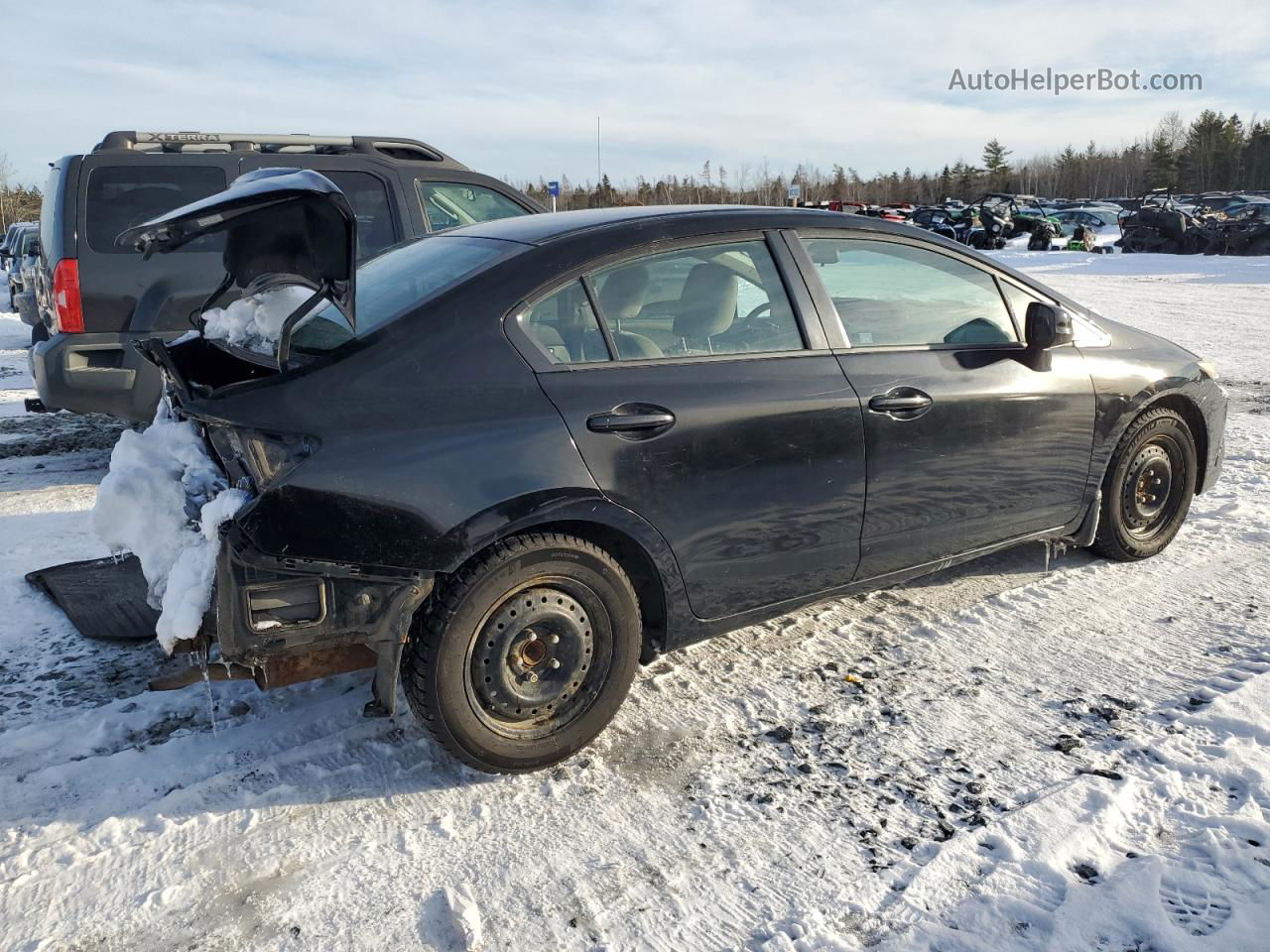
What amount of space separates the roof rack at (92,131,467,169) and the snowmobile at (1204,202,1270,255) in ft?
83.3

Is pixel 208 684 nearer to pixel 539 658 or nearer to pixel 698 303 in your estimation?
pixel 539 658

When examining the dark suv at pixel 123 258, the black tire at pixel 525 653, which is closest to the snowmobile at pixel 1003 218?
the dark suv at pixel 123 258

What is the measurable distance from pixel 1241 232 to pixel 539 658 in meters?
28.7

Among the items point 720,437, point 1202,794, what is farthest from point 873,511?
point 1202,794

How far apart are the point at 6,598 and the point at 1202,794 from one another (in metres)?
4.60

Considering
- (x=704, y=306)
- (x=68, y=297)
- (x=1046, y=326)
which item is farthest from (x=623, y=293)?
(x=68, y=297)

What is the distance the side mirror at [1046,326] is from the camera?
3.94 m

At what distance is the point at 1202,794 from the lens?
283 centimetres

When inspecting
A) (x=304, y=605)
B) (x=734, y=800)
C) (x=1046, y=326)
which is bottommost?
(x=734, y=800)

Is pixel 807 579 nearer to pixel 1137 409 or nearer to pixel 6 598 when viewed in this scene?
pixel 1137 409

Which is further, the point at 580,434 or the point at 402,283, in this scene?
the point at 402,283

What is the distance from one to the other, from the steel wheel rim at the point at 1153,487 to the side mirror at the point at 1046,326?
885mm

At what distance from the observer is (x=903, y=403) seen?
359 cm

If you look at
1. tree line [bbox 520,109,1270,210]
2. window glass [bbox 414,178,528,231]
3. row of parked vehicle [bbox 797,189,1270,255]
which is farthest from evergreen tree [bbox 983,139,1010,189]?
window glass [bbox 414,178,528,231]
